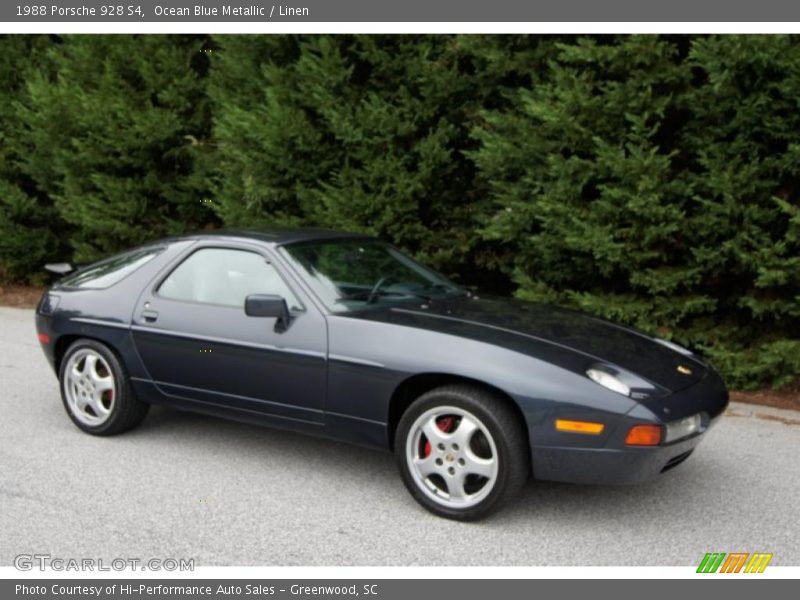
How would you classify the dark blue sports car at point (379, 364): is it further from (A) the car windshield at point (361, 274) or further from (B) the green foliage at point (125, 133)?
(B) the green foliage at point (125, 133)

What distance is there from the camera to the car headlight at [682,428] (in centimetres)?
389

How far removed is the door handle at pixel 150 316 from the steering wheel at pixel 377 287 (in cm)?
134

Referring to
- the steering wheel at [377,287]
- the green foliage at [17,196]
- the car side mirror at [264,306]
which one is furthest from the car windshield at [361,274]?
the green foliage at [17,196]

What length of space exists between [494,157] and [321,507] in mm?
3967

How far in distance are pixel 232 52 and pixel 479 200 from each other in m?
3.24

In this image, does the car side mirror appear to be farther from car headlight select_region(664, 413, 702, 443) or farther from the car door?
car headlight select_region(664, 413, 702, 443)

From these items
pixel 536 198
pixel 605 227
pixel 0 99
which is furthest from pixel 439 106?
pixel 0 99

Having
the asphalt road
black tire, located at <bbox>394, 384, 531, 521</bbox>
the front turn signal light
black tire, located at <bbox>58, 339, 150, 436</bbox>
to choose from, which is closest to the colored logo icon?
the asphalt road

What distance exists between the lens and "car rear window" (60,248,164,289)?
5.50m

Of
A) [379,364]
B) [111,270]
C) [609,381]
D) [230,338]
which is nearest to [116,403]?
[111,270]

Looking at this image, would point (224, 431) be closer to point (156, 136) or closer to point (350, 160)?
point (350, 160)

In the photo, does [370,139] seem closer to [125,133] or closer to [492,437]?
[125,133]

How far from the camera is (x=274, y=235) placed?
17.1ft

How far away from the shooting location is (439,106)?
809 cm
